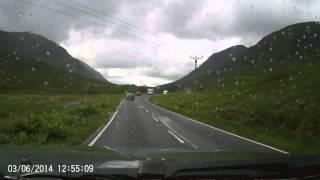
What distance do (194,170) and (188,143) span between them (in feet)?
49.6

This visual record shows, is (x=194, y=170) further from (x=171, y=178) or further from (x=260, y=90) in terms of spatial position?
(x=260, y=90)

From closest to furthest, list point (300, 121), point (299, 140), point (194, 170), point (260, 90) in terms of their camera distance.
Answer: point (194, 170)
point (299, 140)
point (300, 121)
point (260, 90)

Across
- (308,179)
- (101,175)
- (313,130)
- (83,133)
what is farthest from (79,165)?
(313,130)

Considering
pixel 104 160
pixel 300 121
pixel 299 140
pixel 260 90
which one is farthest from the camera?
pixel 260 90

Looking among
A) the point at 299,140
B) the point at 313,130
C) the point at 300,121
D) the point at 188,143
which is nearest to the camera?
the point at 188,143

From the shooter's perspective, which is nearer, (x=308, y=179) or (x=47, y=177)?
(x=47, y=177)

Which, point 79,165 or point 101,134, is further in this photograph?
point 101,134

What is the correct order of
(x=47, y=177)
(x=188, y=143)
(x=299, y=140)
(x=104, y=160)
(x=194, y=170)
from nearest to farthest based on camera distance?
(x=47, y=177) < (x=194, y=170) < (x=104, y=160) < (x=188, y=143) < (x=299, y=140)

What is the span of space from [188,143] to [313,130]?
35.0 feet

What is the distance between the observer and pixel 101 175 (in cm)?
497

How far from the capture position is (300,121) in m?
31.7

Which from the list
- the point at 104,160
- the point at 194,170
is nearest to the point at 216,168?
the point at 194,170

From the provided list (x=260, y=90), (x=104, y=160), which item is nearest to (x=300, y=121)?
(x=104, y=160)

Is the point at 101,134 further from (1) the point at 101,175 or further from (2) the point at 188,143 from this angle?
(1) the point at 101,175
